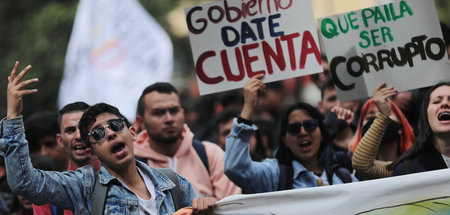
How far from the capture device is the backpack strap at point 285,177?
16.5 ft

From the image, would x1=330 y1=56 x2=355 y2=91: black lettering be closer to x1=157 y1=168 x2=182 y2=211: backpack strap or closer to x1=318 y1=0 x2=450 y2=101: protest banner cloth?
x1=318 y1=0 x2=450 y2=101: protest banner cloth

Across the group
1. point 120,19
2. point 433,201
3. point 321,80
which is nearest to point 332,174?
point 433,201

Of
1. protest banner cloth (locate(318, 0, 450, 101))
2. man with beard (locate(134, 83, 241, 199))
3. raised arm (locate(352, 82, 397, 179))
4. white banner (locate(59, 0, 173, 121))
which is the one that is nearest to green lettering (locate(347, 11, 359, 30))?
protest banner cloth (locate(318, 0, 450, 101))

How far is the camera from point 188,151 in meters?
5.83

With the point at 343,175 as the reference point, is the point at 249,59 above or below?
above

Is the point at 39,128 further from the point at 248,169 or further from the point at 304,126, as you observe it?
the point at 304,126

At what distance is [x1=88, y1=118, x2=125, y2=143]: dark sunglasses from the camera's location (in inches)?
163

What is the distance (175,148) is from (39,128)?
4.35ft

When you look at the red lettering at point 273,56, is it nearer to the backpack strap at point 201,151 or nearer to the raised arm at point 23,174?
the backpack strap at point 201,151

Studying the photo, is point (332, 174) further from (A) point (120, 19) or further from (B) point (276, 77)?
(A) point (120, 19)

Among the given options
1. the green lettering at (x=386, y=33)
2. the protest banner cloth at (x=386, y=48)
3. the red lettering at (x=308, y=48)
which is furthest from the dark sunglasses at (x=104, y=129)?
the green lettering at (x=386, y=33)

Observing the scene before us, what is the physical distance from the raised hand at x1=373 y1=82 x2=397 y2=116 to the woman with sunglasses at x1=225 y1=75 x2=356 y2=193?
1.58 feet

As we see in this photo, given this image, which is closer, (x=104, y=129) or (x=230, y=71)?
(x=104, y=129)

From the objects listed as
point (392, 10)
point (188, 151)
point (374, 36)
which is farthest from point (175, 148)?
point (392, 10)
